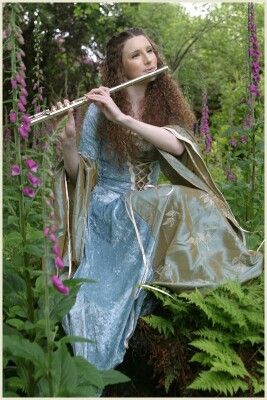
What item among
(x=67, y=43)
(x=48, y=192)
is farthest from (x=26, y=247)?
(x=67, y=43)

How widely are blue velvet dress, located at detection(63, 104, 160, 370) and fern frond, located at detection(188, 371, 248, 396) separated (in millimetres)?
352

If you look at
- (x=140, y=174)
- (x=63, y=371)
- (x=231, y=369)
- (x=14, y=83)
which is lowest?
(x=231, y=369)

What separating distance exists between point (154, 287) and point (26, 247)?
0.69 meters

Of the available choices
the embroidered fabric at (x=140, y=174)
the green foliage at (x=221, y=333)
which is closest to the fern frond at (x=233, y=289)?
the green foliage at (x=221, y=333)

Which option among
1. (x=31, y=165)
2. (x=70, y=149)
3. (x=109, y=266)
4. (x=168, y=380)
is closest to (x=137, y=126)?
(x=70, y=149)

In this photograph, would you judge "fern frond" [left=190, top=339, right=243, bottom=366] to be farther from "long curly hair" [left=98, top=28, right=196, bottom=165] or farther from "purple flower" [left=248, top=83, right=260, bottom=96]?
"purple flower" [left=248, top=83, right=260, bottom=96]

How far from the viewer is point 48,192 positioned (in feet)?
6.63

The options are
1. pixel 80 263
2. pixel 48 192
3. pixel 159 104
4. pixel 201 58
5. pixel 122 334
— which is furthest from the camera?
pixel 201 58

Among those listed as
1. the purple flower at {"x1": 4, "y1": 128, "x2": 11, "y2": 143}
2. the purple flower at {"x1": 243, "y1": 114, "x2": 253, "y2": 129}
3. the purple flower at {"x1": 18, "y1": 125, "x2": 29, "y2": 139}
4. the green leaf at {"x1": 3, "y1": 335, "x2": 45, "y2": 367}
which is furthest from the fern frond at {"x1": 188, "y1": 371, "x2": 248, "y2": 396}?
the purple flower at {"x1": 4, "y1": 128, "x2": 11, "y2": 143}

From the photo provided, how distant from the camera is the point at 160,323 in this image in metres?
2.62

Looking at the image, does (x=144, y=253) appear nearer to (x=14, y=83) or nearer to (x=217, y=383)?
(x=217, y=383)

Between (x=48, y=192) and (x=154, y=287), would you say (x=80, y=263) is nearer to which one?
(x=154, y=287)

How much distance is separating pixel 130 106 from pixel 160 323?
1.13 m

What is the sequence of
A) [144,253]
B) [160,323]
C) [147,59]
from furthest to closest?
1. [147,59]
2. [144,253]
3. [160,323]
